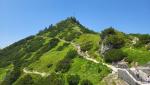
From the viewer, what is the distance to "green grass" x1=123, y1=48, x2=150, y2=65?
8804 centimetres

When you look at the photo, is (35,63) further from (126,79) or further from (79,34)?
(126,79)

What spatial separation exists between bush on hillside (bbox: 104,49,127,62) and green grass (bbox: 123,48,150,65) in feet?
6.21

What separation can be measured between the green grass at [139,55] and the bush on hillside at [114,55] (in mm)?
1894

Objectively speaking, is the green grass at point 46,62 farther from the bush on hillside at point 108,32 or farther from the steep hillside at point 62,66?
the bush on hillside at point 108,32

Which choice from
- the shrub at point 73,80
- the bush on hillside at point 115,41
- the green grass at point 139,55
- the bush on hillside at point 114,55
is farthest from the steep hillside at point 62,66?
the green grass at point 139,55

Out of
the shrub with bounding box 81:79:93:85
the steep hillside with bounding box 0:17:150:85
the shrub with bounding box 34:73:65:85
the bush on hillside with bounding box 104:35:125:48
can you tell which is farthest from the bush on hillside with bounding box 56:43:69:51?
the shrub with bounding box 81:79:93:85

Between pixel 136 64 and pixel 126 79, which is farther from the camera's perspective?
pixel 136 64

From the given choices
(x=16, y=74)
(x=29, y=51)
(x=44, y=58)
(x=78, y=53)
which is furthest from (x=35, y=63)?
(x=29, y=51)

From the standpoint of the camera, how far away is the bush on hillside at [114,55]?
3666 inches

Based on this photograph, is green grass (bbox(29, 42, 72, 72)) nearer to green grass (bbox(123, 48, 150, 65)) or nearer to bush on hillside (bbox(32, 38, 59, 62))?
bush on hillside (bbox(32, 38, 59, 62))

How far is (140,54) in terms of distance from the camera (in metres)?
91.9

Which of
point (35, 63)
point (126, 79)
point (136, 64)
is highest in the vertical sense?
point (35, 63)

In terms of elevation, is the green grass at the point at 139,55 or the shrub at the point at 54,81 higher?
the green grass at the point at 139,55

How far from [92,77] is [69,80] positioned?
540 centimetres
